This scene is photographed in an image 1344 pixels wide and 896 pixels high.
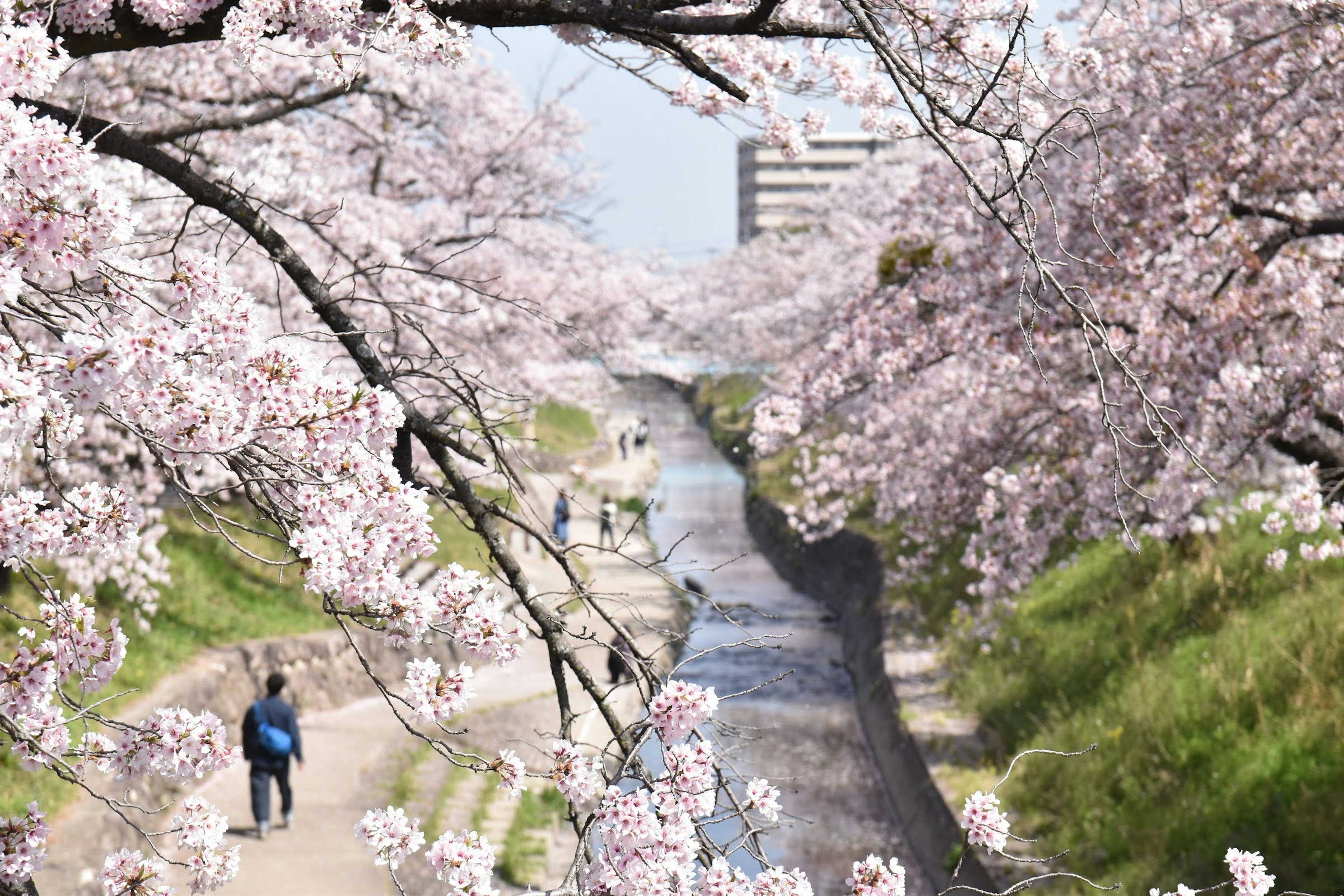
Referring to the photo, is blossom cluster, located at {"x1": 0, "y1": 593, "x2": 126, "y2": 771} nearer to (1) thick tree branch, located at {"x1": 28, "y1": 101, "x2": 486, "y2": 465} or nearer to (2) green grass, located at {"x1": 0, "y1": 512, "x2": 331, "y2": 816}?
(1) thick tree branch, located at {"x1": 28, "y1": 101, "x2": 486, "y2": 465}

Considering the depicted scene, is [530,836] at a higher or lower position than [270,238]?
lower

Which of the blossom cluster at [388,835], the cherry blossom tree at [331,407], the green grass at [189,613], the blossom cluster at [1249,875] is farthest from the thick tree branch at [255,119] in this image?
the blossom cluster at [1249,875]

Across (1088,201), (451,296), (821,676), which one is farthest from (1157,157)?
(821,676)

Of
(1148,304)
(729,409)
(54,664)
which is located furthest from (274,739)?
(729,409)

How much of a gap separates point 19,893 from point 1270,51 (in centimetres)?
886

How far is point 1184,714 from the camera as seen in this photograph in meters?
10.4

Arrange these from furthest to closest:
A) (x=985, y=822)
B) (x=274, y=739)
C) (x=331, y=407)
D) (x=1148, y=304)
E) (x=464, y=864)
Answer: (x=274, y=739)
(x=1148, y=304)
(x=985, y=822)
(x=464, y=864)
(x=331, y=407)

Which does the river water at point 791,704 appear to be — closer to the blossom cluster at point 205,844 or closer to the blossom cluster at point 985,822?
the blossom cluster at point 985,822

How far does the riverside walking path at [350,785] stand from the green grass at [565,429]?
20753mm

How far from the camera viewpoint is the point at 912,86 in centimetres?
434

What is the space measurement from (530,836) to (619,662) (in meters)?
4.51

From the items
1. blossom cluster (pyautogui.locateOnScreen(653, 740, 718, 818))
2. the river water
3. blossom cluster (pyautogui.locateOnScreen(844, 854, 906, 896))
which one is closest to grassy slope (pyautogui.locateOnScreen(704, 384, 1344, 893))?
the river water

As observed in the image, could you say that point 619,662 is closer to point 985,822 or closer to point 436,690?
point 985,822

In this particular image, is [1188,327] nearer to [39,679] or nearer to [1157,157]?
[1157,157]
